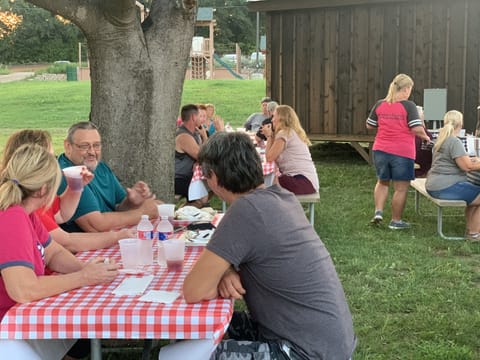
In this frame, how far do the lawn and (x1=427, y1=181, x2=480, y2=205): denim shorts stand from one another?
452 millimetres

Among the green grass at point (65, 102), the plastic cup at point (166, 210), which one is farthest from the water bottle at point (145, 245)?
the green grass at point (65, 102)

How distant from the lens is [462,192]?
672 cm

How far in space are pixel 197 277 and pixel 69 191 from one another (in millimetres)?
1293

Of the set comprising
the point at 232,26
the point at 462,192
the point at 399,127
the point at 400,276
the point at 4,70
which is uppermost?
the point at 232,26

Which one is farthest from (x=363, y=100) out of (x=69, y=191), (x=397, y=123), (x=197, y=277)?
(x=197, y=277)

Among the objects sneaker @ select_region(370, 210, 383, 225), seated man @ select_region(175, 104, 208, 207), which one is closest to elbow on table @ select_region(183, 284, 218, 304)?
seated man @ select_region(175, 104, 208, 207)

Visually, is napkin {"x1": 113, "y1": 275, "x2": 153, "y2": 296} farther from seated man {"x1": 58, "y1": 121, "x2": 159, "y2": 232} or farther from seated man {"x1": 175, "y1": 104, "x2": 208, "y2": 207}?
seated man {"x1": 175, "y1": 104, "x2": 208, "y2": 207}

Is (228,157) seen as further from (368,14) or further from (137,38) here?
(368,14)

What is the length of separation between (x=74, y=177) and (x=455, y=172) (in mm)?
4531

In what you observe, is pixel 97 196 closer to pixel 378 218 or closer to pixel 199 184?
pixel 199 184

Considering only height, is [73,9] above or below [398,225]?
above

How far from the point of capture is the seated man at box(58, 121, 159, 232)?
384 centimetres

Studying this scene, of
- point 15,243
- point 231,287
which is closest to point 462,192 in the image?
point 231,287

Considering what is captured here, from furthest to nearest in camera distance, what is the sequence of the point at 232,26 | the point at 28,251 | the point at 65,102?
the point at 232,26, the point at 65,102, the point at 28,251
